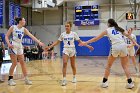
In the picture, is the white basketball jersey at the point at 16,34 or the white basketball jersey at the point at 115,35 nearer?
the white basketball jersey at the point at 115,35

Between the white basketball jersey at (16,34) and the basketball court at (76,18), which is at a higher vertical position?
the basketball court at (76,18)

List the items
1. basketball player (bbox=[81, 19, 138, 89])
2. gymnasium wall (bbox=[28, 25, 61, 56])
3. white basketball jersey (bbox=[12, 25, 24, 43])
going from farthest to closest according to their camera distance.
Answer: gymnasium wall (bbox=[28, 25, 61, 56]), white basketball jersey (bbox=[12, 25, 24, 43]), basketball player (bbox=[81, 19, 138, 89])

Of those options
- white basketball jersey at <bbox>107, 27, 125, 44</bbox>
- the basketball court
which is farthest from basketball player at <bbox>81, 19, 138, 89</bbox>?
the basketball court

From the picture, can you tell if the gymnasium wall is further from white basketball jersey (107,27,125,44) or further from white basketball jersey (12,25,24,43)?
white basketball jersey (107,27,125,44)

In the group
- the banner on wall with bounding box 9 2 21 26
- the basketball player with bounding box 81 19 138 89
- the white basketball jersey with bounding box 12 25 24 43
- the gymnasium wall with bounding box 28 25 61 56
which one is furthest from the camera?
the gymnasium wall with bounding box 28 25 61 56

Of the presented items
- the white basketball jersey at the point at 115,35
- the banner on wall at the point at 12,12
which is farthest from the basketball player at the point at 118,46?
the banner on wall at the point at 12,12

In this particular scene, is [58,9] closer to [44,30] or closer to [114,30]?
[44,30]

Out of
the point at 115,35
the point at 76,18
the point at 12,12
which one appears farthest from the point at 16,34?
the point at 76,18

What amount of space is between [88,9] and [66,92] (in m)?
22.8

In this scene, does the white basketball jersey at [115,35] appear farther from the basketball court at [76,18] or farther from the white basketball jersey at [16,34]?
the basketball court at [76,18]

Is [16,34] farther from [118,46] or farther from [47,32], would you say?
[47,32]

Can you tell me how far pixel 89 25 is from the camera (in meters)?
29.5

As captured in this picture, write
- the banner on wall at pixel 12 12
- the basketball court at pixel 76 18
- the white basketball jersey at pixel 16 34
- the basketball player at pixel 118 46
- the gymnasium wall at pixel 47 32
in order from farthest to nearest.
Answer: the gymnasium wall at pixel 47 32, the basketball court at pixel 76 18, the banner on wall at pixel 12 12, the white basketball jersey at pixel 16 34, the basketball player at pixel 118 46


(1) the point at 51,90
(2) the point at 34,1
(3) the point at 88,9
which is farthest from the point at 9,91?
(3) the point at 88,9
